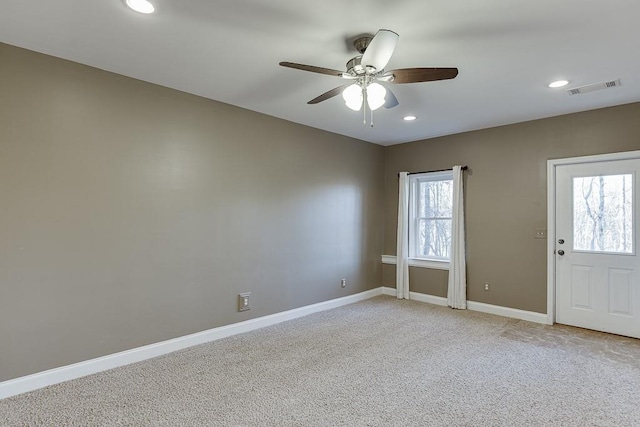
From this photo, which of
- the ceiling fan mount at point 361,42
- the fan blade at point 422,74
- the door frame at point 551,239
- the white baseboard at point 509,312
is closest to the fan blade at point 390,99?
the fan blade at point 422,74

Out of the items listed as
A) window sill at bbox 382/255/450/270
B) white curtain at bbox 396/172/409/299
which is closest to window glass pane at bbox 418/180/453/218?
white curtain at bbox 396/172/409/299

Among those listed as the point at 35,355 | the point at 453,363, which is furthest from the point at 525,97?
the point at 35,355

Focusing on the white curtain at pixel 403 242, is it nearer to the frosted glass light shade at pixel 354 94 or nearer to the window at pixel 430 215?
the window at pixel 430 215

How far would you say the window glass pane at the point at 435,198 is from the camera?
526cm

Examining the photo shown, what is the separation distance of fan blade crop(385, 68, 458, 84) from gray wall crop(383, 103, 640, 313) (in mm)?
2784

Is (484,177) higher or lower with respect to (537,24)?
lower

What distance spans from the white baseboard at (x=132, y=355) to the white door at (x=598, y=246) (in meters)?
3.16

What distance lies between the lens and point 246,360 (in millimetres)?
3084

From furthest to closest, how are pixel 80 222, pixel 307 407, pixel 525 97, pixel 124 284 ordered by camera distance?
1. pixel 525 97
2. pixel 124 284
3. pixel 80 222
4. pixel 307 407

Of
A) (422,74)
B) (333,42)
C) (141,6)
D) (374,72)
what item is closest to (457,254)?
(422,74)

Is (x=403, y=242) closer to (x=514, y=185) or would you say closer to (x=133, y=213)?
(x=514, y=185)

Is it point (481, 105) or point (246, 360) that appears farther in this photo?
point (481, 105)

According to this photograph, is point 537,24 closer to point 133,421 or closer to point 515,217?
point 515,217

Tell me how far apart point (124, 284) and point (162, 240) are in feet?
1.62
